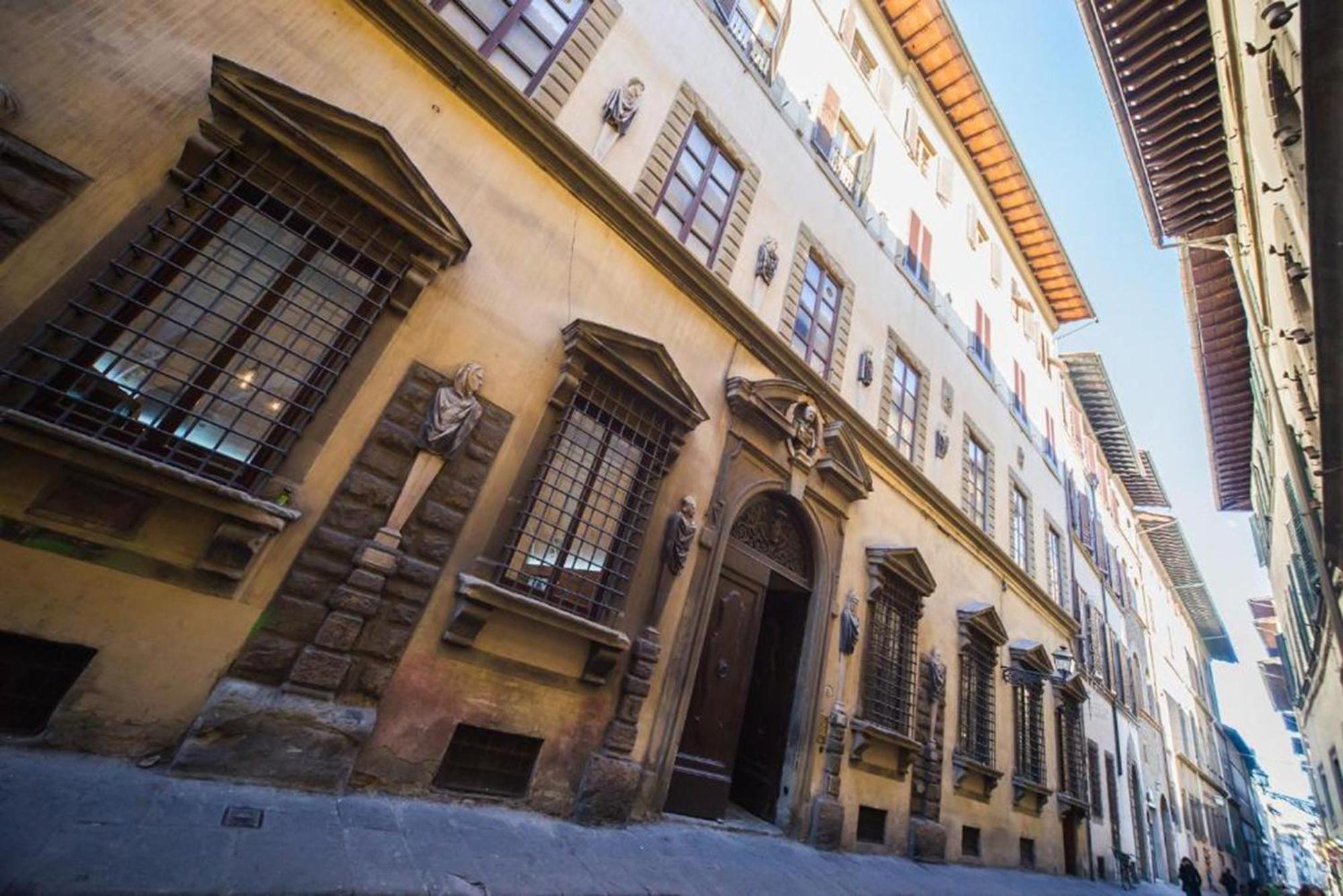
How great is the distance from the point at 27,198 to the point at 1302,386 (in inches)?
536

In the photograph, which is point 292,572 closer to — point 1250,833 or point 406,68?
point 406,68

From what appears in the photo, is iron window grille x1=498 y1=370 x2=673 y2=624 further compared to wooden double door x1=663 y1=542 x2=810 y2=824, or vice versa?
wooden double door x1=663 y1=542 x2=810 y2=824

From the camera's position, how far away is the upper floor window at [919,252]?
12232 millimetres

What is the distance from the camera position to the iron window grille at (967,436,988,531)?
12.5 metres

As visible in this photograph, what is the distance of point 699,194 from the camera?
7.66 m

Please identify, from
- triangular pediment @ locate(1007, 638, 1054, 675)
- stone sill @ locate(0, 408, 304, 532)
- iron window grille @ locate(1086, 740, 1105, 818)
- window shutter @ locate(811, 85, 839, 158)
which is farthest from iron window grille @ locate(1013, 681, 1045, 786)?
stone sill @ locate(0, 408, 304, 532)

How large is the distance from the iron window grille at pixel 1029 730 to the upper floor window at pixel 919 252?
8.67m

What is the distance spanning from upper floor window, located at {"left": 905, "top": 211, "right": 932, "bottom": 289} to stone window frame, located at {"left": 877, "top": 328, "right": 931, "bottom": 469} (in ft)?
6.58

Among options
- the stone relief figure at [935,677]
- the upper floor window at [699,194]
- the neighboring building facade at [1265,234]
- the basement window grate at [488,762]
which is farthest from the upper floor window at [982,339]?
the basement window grate at [488,762]

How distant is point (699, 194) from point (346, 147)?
442cm

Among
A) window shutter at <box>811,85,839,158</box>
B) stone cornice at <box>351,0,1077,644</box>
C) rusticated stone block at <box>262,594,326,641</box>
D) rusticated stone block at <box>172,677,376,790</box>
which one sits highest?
window shutter at <box>811,85,839,158</box>

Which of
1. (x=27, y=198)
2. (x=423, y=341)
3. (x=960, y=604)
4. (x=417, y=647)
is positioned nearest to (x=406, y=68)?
(x=423, y=341)

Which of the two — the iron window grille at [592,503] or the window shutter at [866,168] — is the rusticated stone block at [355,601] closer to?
the iron window grille at [592,503]

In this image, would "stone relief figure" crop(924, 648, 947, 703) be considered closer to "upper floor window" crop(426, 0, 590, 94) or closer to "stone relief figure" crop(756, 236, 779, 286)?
"stone relief figure" crop(756, 236, 779, 286)
